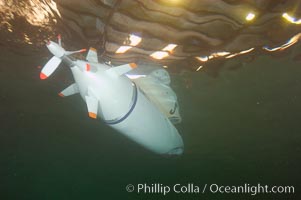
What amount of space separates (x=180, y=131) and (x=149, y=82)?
37.0 feet

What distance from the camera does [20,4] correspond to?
7.01 metres

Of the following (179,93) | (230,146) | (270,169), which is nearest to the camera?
(179,93)

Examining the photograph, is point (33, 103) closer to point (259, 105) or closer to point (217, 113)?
point (217, 113)

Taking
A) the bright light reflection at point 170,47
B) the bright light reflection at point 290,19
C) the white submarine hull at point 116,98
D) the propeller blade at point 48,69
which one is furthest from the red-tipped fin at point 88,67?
the bright light reflection at point 290,19

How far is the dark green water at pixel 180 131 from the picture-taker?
1229cm

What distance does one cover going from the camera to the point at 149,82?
772 centimetres

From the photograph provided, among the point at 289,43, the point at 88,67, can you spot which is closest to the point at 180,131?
the point at 289,43

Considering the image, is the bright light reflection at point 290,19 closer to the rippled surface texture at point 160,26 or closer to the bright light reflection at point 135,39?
the rippled surface texture at point 160,26

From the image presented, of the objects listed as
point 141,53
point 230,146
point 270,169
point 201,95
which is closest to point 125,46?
point 141,53

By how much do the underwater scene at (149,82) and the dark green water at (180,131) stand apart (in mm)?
105

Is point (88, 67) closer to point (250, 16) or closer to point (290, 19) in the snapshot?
point (250, 16)

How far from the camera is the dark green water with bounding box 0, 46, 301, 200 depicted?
12.3 m

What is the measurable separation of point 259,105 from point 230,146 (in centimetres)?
858

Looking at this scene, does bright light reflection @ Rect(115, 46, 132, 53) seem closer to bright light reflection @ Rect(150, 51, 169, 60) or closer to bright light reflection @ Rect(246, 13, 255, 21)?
bright light reflection @ Rect(150, 51, 169, 60)
